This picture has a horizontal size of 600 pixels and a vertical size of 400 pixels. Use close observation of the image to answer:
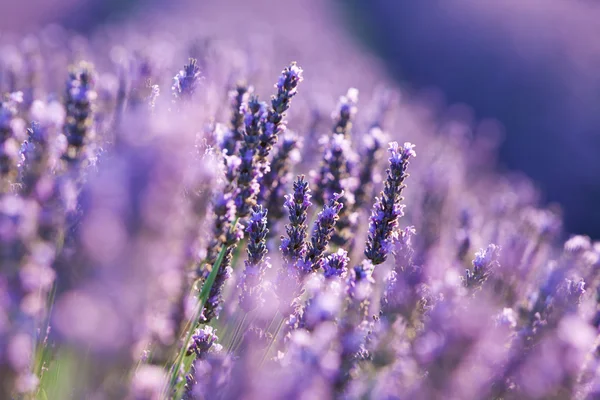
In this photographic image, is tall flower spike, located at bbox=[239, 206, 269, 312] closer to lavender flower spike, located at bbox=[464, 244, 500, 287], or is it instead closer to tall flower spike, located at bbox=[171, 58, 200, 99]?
tall flower spike, located at bbox=[171, 58, 200, 99]

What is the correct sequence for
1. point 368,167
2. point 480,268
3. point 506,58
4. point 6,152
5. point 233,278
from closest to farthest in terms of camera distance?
point 6,152 → point 480,268 → point 233,278 → point 368,167 → point 506,58

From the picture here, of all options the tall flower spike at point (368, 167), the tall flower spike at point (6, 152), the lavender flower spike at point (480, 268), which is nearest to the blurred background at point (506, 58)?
the tall flower spike at point (368, 167)

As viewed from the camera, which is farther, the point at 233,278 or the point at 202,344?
the point at 233,278

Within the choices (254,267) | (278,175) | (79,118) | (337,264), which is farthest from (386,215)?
(79,118)

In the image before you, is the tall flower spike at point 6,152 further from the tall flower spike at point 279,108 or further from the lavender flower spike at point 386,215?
the lavender flower spike at point 386,215

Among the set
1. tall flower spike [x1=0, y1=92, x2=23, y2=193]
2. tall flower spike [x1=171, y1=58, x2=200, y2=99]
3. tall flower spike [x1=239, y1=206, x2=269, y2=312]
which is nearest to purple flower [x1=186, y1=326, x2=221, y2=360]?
tall flower spike [x1=239, y1=206, x2=269, y2=312]

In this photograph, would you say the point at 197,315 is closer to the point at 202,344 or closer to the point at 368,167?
the point at 202,344
